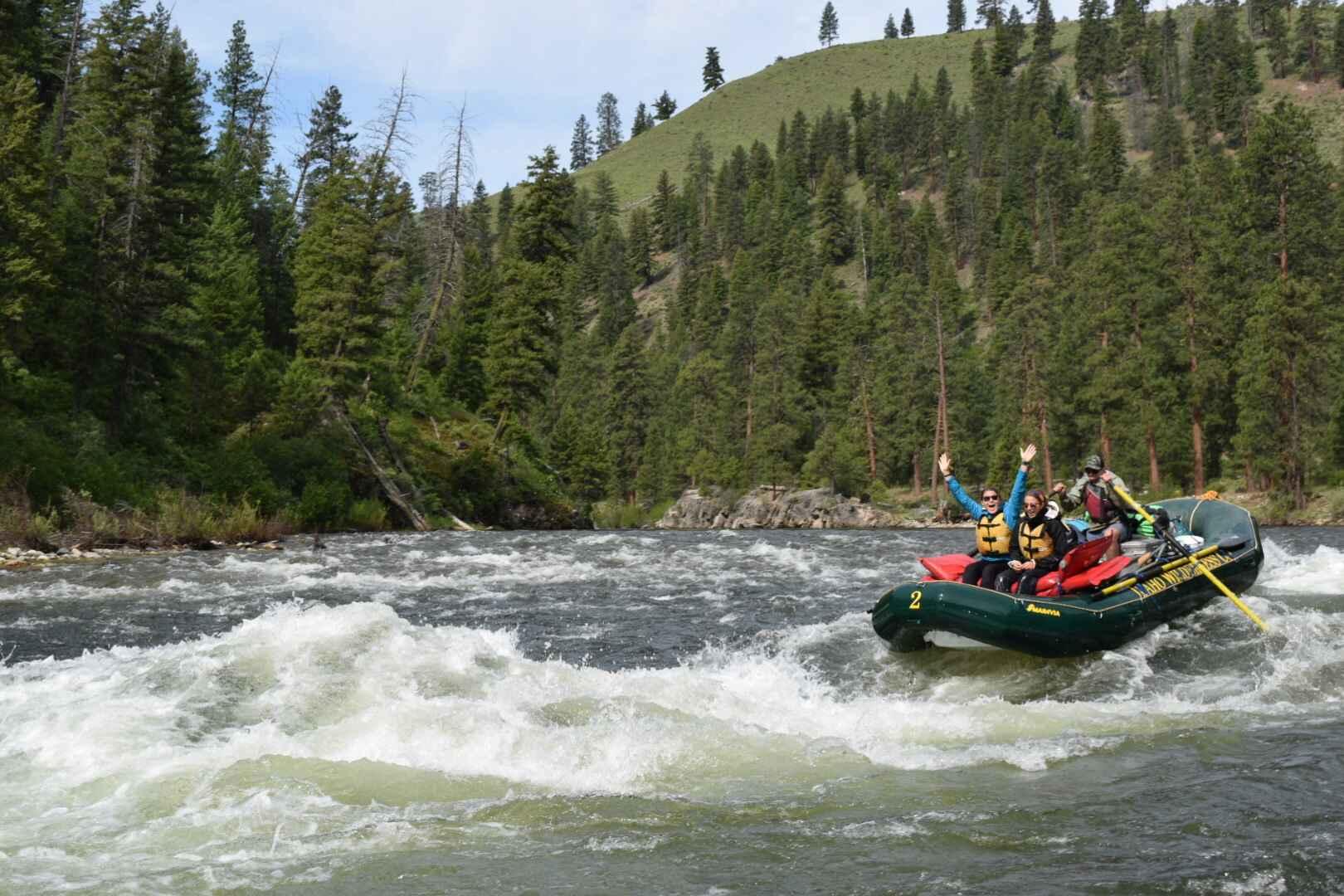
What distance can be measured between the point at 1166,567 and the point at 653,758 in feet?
24.8

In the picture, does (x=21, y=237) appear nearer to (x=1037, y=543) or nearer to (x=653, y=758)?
(x=1037, y=543)

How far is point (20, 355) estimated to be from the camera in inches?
1019

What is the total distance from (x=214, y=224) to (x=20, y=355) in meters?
15.8

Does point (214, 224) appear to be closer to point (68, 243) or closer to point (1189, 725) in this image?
point (68, 243)

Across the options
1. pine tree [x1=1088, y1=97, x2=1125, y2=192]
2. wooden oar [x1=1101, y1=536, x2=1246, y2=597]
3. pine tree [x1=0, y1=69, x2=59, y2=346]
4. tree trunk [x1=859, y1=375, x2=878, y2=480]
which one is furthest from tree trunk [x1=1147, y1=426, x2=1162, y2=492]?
pine tree [x1=1088, y1=97, x2=1125, y2=192]

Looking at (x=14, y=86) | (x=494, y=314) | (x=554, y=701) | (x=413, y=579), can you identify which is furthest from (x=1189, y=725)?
(x=494, y=314)

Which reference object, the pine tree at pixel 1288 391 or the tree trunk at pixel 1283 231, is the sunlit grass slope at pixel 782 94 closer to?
the tree trunk at pixel 1283 231

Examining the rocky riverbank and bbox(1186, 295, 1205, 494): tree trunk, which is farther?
the rocky riverbank

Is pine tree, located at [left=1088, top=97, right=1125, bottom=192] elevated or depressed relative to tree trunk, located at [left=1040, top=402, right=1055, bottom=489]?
elevated

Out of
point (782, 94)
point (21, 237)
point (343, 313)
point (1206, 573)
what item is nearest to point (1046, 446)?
point (343, 313)

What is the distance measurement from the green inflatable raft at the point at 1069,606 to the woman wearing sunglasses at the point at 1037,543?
0.24 m

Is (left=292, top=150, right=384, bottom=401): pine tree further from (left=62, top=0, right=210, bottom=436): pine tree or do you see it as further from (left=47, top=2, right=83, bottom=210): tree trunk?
(left=47, top=2, right=83, bottom=210): tree trunk

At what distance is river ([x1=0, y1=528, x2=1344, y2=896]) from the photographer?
5645 mm

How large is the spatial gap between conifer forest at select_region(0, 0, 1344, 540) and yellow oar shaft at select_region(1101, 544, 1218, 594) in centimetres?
1784
